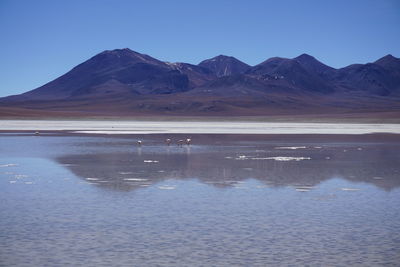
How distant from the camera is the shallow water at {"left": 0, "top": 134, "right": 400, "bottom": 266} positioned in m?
8.85

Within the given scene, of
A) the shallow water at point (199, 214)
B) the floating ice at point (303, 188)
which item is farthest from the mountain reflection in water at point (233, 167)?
the floating ice at point (303, 188)

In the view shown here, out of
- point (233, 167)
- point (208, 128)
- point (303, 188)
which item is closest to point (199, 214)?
point (303, 188)

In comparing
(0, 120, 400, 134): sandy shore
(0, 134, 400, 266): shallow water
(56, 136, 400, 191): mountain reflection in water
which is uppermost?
(0, 120, 400, 134): sandy shore

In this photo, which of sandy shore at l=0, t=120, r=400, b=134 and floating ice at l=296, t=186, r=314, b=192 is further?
sandy shore at l=0, t=120, r=400, b=134

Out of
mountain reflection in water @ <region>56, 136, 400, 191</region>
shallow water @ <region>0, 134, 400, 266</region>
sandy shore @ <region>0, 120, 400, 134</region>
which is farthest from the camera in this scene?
sandy shore @ <region>0, 120, 400, 134</region>

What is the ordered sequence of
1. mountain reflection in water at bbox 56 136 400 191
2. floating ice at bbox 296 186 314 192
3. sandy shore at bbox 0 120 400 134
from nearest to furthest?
floating ice at bbox 296 186 314 192 → mountain reflection in water at bbox 56 136 400 191 → sandy shore at bbox 0 120 400 134

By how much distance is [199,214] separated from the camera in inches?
468

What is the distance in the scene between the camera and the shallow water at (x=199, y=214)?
885 centimetres

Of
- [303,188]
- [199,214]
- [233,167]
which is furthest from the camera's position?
[233,167]

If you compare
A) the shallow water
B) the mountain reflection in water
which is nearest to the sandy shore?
the mountain reflection in water

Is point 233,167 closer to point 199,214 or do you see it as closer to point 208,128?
point 199,214

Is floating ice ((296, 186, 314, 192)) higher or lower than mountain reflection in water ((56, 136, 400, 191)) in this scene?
lower

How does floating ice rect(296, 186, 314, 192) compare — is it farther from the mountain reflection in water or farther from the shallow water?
the mountain reflection in water

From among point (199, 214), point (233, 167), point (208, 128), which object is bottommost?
point (199, 214)
